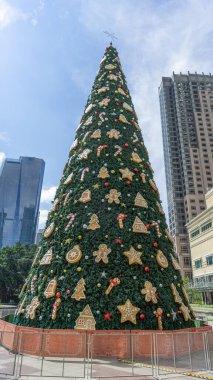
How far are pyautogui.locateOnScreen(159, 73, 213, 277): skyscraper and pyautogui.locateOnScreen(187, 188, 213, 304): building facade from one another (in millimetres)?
35511

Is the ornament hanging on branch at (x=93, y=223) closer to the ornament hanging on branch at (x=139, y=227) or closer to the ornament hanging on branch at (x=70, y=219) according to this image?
the ornament hanging on branch at (x=70, y=219)

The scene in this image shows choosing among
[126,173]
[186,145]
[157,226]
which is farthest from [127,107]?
[186,145]

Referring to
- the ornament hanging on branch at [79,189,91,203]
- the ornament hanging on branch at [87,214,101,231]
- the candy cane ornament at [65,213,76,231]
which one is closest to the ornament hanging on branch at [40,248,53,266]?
the candy cane ornament at [65,213,76,231]

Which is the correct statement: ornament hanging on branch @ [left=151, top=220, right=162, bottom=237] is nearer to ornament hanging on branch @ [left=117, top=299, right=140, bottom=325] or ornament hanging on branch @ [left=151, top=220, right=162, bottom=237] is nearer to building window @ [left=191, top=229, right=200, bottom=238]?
ornament hanging on branch @ [left=117, top=299, right=140, bottom=325]

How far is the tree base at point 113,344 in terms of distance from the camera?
8.87 meters

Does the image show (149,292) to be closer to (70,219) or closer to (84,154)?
(70,219)

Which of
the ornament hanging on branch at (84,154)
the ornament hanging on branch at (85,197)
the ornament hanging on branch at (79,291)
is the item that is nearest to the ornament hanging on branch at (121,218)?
the ornament hanging on branch at (85,197)

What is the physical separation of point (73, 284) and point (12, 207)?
15944cm

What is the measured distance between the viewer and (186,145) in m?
112

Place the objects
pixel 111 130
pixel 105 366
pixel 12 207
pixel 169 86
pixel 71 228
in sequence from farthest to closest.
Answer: pixel 12 207, pixel 169 86, pixel 111 130, pixel 71 228, pixel 105 366

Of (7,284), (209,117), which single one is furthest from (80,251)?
(209,117)

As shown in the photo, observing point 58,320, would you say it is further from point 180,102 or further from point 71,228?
point 180,102

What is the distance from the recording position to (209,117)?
11588 cm

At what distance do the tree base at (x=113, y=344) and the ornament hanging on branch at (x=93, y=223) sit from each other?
160 inches
